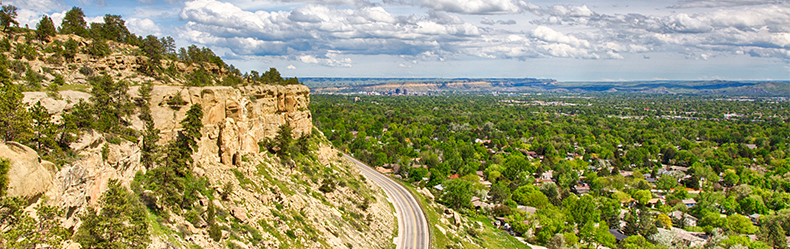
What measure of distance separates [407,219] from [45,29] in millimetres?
43204

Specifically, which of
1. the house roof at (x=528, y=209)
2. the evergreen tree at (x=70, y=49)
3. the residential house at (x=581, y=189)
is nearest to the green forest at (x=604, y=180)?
the residential house at (x=581, y=189)

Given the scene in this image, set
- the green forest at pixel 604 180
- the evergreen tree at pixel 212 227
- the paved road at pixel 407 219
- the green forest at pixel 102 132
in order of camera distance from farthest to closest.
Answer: the green forest at pixel 604 180, the paved road at pixel 407 219, the evergreen tree at pixel 212 227, the green forest at pixel 102 132

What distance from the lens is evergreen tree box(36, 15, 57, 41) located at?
3912 cm

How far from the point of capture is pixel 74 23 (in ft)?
148

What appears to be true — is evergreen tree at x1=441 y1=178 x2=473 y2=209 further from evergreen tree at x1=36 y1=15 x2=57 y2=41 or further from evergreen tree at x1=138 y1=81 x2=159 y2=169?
evergreen tree at x1=36 y1=15 x2=57 y2=41

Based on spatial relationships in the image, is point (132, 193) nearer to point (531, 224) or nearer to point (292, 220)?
point (292, 220)

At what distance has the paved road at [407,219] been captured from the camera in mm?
45750

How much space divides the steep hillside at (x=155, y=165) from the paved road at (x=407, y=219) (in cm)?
172

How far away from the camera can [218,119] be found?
37.8 m

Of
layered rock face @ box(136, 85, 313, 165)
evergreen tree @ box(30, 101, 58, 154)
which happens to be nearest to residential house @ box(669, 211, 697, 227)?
layered rock face @ box(136, 85, 313, 165)

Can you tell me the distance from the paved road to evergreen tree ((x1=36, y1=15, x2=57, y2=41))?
40.3 meters

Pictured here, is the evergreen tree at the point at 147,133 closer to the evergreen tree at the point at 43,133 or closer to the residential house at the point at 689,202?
the evergreen tree at the point at 43,133

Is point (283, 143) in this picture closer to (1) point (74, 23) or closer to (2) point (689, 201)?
(1) point (74, 23)

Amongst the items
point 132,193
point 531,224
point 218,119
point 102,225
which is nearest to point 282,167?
point 218,119
